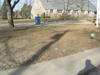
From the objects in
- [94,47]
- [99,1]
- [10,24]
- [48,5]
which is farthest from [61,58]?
[48,5]

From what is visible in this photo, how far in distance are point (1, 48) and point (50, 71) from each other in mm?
3218

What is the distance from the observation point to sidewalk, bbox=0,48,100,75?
3799mm

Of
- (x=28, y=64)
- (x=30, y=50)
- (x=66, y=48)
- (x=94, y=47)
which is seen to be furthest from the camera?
(x=94, y=47)

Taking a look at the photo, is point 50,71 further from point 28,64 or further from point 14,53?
point 14,53

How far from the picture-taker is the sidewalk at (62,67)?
12.5ft

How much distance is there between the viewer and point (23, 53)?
209 inches

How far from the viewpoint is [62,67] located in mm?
4203

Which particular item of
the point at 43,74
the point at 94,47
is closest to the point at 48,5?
the point at 94,47

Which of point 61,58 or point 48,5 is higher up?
point 48,5

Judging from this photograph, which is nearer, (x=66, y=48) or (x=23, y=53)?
(x=23, y=53)

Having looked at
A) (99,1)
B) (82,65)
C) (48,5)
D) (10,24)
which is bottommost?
(82,65)

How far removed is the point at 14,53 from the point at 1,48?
3.34 feet

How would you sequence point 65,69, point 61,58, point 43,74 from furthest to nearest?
1. point 61,58
2. point 65,69
3. point 43,74

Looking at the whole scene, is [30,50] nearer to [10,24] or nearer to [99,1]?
[10,24]
